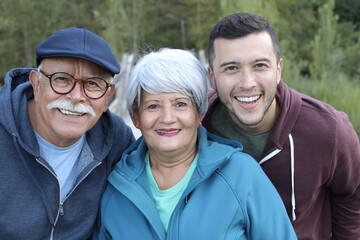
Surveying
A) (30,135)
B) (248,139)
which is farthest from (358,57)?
(30,135)

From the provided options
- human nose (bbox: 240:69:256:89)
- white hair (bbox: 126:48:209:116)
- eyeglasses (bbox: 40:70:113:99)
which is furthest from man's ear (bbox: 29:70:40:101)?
human nose (bbox: 240:69:256:89)

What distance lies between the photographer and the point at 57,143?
262cm

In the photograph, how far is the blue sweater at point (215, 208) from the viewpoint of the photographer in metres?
2.21

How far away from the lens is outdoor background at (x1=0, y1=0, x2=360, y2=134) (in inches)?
339

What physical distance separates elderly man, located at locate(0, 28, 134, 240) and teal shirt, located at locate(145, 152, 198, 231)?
393mm

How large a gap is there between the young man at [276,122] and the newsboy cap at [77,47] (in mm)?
716

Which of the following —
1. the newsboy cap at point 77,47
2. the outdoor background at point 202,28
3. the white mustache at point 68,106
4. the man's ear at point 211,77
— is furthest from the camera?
the outdoor background at point 202,28

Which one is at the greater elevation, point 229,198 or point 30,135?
point 30,135

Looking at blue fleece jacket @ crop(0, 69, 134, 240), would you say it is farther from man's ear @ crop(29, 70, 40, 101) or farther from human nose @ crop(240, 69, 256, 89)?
human nose @ crop(240, 69, 256, 89)

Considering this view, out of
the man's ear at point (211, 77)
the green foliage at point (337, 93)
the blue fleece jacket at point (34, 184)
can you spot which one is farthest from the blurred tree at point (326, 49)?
the blue fleece jacket at point (34, 184)

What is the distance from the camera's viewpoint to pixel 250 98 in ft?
8.46

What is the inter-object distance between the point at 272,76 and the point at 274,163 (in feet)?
1.80

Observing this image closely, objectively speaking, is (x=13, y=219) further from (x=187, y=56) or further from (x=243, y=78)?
(x=243, y=78)

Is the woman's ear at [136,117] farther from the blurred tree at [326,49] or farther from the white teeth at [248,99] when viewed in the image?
the blurred tree at [326,49]
